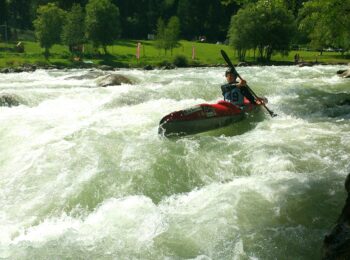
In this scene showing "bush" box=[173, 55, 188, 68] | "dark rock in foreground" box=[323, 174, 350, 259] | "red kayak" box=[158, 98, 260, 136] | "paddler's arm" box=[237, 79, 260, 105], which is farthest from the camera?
"bush" box=[173, 55, 188, 68]

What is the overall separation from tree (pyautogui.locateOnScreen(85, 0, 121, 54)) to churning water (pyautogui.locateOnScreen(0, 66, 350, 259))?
38.8 metres

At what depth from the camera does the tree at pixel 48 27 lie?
48938 mm

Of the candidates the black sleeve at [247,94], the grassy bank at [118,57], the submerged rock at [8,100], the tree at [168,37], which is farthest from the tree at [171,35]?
the black sleeve at [247,94]

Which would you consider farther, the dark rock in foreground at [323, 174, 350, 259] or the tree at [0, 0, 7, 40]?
the tree at [0, 0, 7, 40]

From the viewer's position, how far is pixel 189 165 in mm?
9570

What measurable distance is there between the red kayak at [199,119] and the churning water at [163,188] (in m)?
0.34

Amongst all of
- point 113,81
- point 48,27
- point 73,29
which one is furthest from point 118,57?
point 113,81

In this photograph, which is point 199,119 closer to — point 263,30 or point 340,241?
point 340,241

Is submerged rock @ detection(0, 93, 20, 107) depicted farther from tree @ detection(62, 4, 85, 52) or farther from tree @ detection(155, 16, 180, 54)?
tree @ detection(155, 16, 180, 54)

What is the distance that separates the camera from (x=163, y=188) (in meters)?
8.62

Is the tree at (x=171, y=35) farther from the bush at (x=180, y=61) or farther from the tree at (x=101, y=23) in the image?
the bush at (x=180, y=61)

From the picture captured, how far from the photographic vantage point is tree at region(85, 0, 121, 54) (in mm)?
51569

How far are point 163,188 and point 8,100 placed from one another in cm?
1059

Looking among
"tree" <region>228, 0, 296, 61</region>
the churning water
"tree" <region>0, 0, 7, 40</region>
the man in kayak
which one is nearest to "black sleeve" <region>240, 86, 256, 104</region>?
the man in kayak
